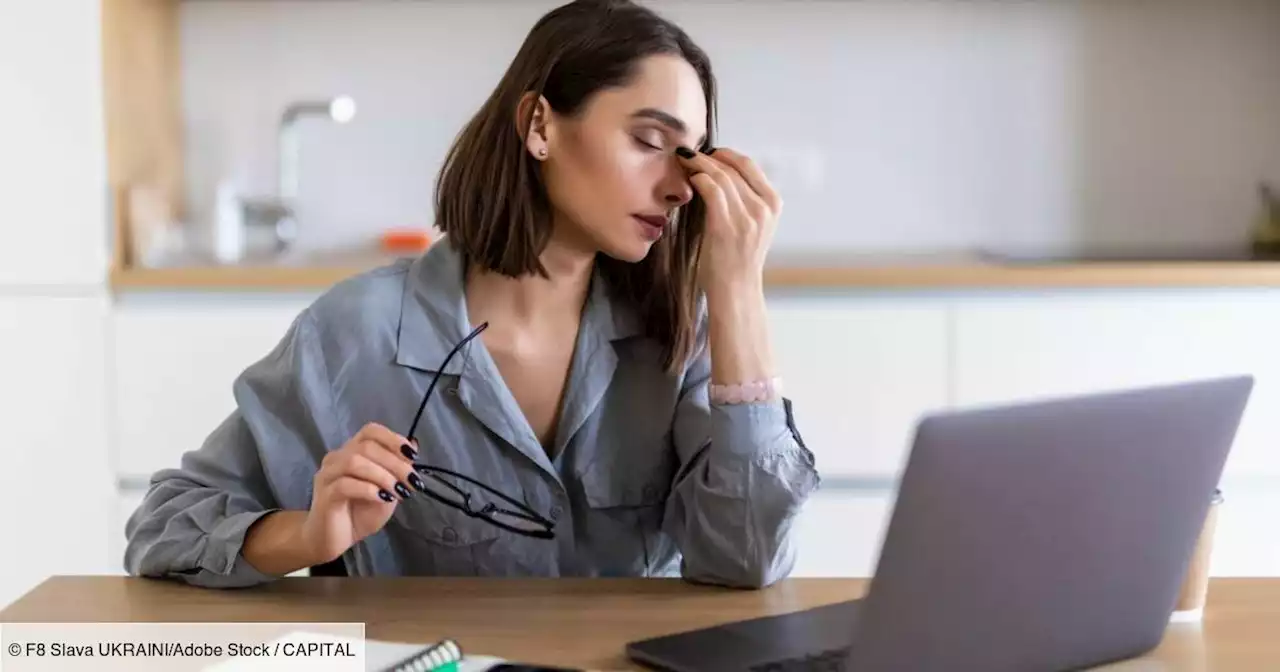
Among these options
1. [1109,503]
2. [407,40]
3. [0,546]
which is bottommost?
[0,546]

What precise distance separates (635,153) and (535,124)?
0.36 feet

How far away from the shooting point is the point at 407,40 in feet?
9.54

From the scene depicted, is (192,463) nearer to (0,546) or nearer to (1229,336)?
(0,546)

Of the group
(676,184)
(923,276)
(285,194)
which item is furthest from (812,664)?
(285,194)

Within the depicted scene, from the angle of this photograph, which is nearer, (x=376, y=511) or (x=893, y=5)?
(x=376, y=511)

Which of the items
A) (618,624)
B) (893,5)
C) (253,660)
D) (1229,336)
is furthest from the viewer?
(893,5)

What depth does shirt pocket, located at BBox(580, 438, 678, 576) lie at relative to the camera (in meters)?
1.34

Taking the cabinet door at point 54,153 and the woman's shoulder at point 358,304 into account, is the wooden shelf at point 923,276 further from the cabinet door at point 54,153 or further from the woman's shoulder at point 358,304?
the woman's shoulder at point 358,304

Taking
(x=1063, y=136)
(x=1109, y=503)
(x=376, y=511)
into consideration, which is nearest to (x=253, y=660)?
(x=376, y=511)

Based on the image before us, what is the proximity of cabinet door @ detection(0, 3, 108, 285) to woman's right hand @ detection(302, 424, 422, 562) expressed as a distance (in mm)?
1558

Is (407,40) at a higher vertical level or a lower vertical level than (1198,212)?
higher

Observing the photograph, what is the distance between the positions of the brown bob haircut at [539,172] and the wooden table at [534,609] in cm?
34

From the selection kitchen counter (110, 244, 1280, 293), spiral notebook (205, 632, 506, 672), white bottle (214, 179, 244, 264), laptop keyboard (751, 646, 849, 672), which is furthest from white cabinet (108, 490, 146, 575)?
laptop keyboard (751, 646, 849, 672)

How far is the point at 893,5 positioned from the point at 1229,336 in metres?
0.97
